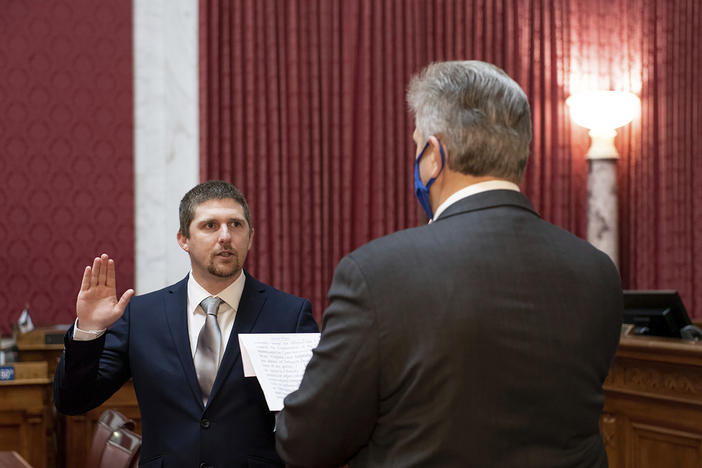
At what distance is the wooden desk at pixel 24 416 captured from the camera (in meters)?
4.18

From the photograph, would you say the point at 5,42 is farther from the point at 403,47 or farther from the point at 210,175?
the point at 403,47

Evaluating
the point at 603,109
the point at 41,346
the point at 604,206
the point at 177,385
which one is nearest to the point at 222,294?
the point at 177,385

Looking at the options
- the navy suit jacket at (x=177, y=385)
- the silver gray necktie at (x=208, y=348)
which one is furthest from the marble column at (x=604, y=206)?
the silver gray necktie at (x=208, y=348)

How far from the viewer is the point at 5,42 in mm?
5176

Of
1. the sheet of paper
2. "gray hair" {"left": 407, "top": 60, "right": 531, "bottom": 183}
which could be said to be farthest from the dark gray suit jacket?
the sheet of paper

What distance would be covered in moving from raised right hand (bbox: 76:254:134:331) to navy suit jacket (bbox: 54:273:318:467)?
0.07 metres

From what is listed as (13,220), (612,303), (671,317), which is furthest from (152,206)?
(612,303)

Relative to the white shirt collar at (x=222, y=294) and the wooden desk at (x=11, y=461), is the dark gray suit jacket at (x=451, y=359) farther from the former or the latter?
the wooden desk at (x=11, y=461)

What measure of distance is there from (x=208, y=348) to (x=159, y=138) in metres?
3.40

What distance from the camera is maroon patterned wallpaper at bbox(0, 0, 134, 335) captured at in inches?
204

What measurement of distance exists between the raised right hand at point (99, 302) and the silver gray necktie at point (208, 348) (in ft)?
0.95

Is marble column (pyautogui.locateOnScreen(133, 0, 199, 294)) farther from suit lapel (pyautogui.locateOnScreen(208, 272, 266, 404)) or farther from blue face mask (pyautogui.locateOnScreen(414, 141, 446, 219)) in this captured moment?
blue face mask (pyautogui.locateOnScreen(414, 141, 446, 219))

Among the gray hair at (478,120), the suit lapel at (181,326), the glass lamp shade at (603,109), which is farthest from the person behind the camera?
the glass lamp shade at (603,109)

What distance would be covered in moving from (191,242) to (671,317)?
293 cm
